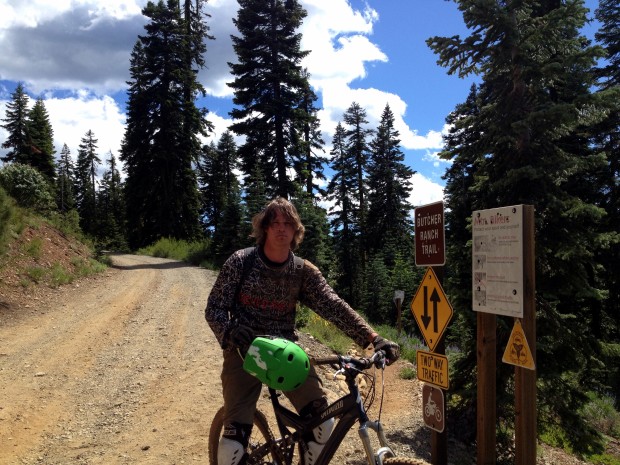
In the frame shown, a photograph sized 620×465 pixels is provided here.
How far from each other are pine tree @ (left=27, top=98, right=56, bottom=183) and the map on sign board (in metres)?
53.0

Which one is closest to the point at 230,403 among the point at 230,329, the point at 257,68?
the point at 230,329

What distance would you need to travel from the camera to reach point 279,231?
311 centimetres

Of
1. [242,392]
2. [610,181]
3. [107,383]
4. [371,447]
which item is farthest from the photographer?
[610,181]

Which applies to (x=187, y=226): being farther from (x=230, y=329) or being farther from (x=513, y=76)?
(x=230, y=329)

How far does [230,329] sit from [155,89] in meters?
33.3

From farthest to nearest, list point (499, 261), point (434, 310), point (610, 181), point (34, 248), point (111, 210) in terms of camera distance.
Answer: point (111, 210) < point (610, 181) < point (34, 248) < point (434, 310) < point (499, 261)

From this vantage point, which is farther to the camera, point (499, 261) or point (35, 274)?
point (35, 274)

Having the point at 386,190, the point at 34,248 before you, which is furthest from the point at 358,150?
the point at 34,248

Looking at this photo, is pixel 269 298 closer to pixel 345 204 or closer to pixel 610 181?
pixel 610 181

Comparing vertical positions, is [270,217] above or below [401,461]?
above

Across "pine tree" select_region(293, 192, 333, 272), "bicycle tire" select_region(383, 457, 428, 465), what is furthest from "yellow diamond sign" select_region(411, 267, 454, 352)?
"pine tree" select_region(293, 192, 333, 272)

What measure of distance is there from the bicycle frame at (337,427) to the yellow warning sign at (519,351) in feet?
5.05

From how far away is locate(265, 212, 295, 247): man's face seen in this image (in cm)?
311

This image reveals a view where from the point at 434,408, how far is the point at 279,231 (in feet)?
8.08
